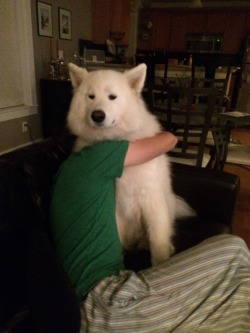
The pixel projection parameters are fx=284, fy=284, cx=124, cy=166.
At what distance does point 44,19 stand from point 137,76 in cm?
305

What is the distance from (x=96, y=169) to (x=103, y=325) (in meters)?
0.49

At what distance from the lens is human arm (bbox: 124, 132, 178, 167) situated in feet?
3.68

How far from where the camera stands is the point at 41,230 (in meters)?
1.05

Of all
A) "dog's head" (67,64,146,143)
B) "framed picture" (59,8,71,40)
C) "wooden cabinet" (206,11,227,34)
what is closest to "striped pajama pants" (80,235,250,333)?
"dog's head" (67,64,146,143)

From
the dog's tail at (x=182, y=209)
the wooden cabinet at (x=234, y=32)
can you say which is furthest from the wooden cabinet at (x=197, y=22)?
the dog's tail at (x=182, y=209)

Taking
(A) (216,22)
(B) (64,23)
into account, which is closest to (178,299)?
(B) (64,23)

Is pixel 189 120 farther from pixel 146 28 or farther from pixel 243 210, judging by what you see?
pixel 146 28

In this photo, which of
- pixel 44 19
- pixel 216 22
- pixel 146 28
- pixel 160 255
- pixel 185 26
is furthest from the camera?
pixel 146 28

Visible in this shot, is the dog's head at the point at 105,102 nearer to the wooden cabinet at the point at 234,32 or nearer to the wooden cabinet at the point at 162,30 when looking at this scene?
the wooden cabinet at the point at 234,32

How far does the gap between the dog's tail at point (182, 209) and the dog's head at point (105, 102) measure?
595 millimetres

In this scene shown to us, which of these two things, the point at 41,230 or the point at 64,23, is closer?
the point at 41,230

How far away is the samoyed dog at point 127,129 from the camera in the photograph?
1266mm

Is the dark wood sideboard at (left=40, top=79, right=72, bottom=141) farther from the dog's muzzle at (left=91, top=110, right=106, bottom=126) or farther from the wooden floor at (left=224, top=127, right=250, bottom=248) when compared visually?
the dog's muzzle at (left=91, top=110, right=106, bottom=126)

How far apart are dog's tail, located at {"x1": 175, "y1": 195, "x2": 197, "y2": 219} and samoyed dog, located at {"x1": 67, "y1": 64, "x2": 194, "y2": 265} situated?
26 centimetres
